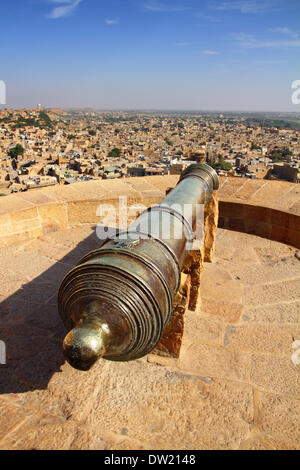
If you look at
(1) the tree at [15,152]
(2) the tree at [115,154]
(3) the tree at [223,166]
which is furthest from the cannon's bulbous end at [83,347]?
(2) the tree at [115,154]

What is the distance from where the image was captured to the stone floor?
167cm

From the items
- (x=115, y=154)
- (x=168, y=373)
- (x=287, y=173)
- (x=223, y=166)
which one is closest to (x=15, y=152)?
(x=115, y=154)

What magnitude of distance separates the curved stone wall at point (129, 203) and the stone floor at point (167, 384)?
1.09 m

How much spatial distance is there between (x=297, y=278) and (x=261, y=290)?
0.48 meters

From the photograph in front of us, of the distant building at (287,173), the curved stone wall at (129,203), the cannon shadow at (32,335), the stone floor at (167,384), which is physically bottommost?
the distant building at (287,173)

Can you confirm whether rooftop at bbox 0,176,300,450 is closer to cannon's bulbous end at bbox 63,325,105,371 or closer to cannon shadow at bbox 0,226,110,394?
cannon shadow at bbox 0,226,110,394

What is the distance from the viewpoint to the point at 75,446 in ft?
5.14

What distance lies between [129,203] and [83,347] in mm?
3799

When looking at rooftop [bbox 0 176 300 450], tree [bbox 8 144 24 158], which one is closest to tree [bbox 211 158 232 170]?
tree [bbox 8 144 24 158]

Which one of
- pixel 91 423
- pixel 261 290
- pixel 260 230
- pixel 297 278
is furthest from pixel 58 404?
pixel 260 230

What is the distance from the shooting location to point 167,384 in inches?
79.0

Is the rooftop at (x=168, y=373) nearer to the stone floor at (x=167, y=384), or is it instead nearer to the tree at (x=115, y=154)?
the stone floor at (x=167, y=384)

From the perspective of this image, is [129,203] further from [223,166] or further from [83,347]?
[223,166]

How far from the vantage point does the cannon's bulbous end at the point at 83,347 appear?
113 centimetres
